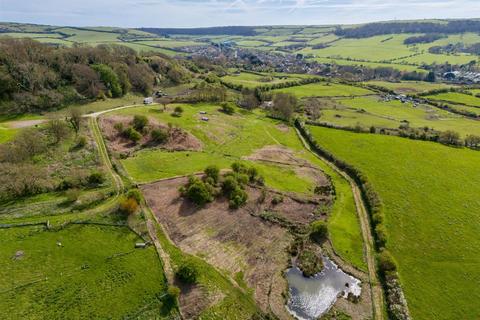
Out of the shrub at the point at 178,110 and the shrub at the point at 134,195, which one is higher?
the shrub at the point at 178,110

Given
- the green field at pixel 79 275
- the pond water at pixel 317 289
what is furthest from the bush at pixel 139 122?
the pond water at pixel 317 289

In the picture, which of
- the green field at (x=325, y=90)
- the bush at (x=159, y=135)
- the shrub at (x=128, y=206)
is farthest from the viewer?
the green field at (x=325, y=90)

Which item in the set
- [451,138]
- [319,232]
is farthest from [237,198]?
[451,138]

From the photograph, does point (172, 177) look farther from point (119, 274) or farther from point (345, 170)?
point (345, 170)

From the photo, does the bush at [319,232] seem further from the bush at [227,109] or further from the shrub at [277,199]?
the bush at [227,109]

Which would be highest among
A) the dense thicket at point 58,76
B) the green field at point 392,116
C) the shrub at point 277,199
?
the dense thicket at point 58,76

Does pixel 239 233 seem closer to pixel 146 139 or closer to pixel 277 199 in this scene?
pixel 277 199

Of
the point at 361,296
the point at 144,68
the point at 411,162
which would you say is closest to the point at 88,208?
the point at 361,296
